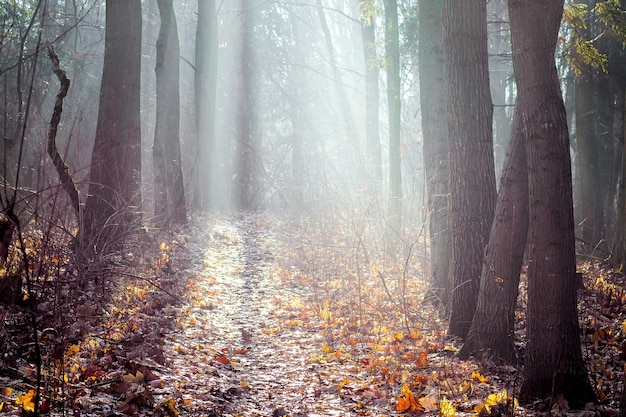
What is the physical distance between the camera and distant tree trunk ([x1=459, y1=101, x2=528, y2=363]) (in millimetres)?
5500

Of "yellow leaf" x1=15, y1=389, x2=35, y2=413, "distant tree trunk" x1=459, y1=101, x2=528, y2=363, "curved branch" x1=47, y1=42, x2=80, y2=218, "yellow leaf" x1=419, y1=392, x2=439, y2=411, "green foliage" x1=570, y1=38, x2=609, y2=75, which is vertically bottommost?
"yellow leaf" x1=419, y1=392, x2=439, y2=411

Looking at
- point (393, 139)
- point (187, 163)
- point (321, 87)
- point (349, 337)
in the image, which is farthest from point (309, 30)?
point (349, 337)

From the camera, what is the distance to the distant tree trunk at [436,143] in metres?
8.01

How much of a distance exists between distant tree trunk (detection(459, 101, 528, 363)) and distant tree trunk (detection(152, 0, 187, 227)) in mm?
8332

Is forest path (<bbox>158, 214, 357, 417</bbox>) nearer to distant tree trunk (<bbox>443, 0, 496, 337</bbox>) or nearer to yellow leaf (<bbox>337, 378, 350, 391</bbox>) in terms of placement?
yellow leaf (<bbox>337, 378, 350, 391</bbox>)

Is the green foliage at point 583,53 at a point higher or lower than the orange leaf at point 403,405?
higher

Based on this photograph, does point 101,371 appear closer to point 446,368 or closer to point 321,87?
point 446,368

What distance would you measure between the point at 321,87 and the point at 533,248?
845 inches

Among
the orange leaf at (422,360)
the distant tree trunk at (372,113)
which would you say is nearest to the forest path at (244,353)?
the orange leaf at (422,360)

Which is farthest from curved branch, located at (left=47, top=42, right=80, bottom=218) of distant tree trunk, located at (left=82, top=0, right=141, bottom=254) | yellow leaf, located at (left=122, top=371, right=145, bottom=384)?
yellow leaf, located at (left=122, top=371, right=145, bottom=384)

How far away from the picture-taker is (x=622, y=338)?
5.96 metres

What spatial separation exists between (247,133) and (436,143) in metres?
16.0

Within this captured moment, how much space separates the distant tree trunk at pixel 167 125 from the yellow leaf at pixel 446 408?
29.7 ft

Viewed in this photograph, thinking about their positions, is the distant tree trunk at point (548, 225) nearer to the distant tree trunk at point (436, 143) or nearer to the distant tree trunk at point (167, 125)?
the distant tree trunk at point (436, 143)
